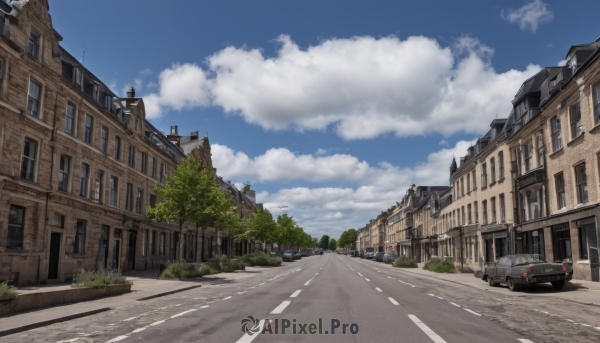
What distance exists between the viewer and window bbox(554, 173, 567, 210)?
24.3 meters

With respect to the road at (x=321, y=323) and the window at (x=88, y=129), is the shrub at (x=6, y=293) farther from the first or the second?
the window at (x=88, y=129)

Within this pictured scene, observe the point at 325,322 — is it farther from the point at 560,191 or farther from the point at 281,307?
the point at 560,191

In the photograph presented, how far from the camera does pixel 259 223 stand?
199 feet

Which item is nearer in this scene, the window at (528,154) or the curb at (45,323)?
the curb at (45,323)

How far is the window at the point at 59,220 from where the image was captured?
23203 mm

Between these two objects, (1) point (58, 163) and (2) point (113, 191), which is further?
(2) point (113, 191)

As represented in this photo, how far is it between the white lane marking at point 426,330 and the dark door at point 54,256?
60.8 feet

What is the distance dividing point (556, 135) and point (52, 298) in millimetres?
24247

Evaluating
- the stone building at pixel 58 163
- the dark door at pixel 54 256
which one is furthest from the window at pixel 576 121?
the dark door at pixel 54 256

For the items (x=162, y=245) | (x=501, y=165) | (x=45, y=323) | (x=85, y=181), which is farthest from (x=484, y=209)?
(x=45, y=323)

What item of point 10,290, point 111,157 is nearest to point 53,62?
point 111,157

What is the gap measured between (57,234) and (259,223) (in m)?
38.0

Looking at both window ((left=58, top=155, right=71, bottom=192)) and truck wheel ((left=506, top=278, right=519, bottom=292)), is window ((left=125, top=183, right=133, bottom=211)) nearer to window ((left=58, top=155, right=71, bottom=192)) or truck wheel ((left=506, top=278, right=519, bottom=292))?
window ((left=58, top=155, right=71, bottom=192))

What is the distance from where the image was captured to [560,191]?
80.7 ft
